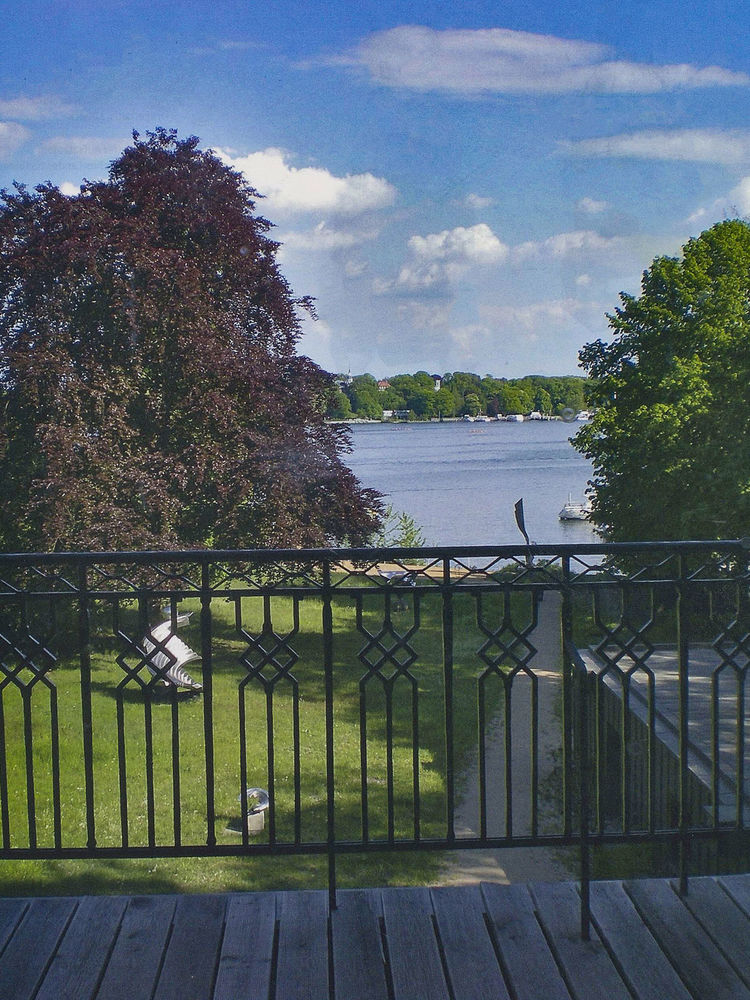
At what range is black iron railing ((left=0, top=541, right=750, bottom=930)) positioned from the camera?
263 cm

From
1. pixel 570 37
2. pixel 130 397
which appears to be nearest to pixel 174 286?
pixel 130 397

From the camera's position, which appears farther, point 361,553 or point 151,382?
point 151,382

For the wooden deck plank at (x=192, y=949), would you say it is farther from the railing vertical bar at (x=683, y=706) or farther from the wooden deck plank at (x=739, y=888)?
the wooden deck plank at (x=739, y=888)

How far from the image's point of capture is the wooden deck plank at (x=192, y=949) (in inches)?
90.7

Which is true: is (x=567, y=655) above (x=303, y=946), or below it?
above

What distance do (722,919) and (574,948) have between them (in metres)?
0.45

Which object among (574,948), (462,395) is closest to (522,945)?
(574,948)

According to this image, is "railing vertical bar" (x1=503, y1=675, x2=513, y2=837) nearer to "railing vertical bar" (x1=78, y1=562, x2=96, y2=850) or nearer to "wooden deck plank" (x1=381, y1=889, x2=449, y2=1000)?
"wooden deck plank" (x1=381, y1=889, x2=449, y2=1000)

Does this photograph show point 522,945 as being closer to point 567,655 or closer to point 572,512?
point 567,655

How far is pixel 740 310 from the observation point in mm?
16344

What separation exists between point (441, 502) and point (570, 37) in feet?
62.1

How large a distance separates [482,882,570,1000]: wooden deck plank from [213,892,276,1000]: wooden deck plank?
0.61 m

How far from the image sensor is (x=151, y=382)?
1342 centimetres

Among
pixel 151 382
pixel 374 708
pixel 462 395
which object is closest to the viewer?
pixel 374 708
